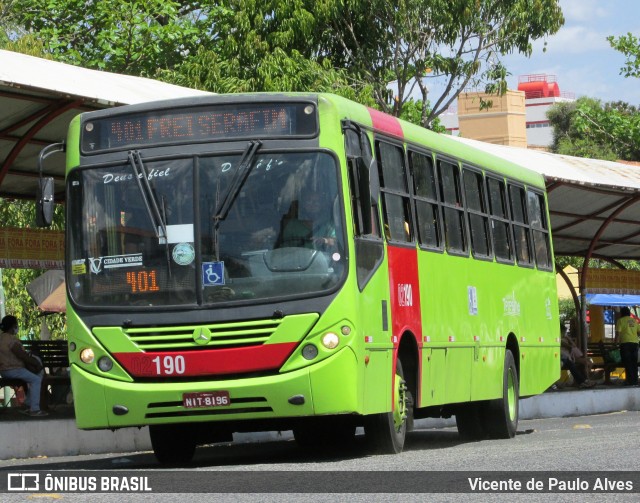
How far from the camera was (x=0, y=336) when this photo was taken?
744 inches

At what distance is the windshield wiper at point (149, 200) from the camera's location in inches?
470

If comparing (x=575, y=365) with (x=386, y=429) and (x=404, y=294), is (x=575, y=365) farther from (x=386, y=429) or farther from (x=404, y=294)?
(x=386, y=429)

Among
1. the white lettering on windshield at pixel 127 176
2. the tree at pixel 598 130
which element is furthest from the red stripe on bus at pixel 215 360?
the tree at pixel 598 130

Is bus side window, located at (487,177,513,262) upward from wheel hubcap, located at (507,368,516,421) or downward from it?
upward

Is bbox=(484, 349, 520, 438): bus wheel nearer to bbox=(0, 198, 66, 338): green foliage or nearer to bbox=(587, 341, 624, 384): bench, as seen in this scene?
bbox=(587, 341, 624, 384): bench

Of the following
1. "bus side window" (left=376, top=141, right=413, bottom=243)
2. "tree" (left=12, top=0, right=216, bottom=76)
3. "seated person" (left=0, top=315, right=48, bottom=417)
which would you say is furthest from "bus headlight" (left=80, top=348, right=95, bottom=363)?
"tree" (left=12, top=0, right=216, bottom=76)

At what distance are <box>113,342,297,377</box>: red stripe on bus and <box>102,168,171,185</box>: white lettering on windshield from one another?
146 cm

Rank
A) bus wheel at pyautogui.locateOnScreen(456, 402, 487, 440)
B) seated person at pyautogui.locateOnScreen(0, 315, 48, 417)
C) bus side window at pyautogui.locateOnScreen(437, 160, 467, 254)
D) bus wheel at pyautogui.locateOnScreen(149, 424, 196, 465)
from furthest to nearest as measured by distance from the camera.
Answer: seated person at pyautogui.locateOnScreen(0, 315, 48, 417)
bus wheel at pyautogui.locateOnScreen(456, 402, 487, 440)
bus side window at pyautogui.locateOnScreen(437, 160, 467, 254)
bus wheel at pyautogui.locateOnScreen(149, 424, 196, 465)

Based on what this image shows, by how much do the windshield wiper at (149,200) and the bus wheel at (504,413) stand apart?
20.9 ft

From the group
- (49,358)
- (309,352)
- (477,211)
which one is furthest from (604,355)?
(309,352)

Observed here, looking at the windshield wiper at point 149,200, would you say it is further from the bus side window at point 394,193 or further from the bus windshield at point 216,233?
the bus side window at point 394,193

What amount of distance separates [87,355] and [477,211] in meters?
5.71

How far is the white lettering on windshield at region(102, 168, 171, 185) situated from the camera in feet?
39.7

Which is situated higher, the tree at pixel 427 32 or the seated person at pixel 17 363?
the tree at pixel 427 32
